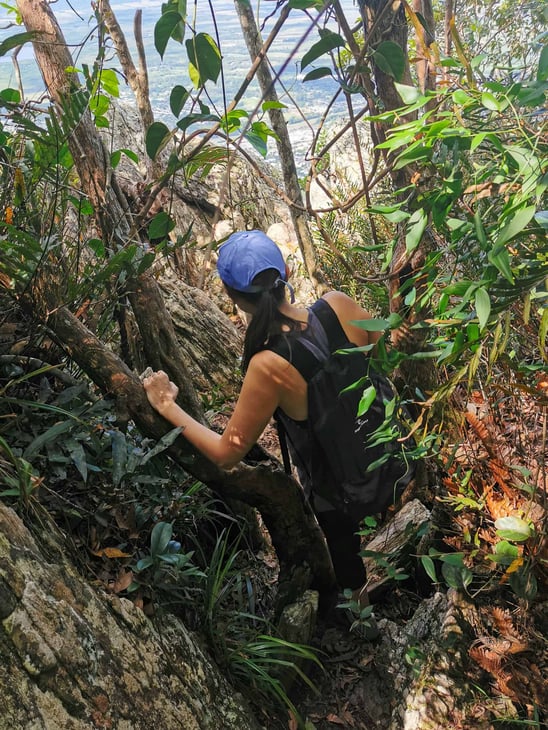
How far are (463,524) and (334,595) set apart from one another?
30.1 inches

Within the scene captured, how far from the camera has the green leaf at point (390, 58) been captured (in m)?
1.60

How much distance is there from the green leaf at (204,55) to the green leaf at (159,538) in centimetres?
150

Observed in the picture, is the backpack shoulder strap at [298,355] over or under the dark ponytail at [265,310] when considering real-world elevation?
under

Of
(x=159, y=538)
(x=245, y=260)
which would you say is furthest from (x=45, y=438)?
(x=245, y=260)

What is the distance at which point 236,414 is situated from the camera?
7.29ft

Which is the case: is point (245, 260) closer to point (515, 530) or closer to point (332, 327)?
point (332, 327)

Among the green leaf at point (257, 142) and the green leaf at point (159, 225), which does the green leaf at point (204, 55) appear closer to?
the green leaf at point (257, 142)

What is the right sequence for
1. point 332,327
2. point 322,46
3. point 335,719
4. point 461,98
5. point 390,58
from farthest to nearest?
1. point 335,719
2. point 332,327
3. point 390,58
4. point 322,46
5. point 461,98

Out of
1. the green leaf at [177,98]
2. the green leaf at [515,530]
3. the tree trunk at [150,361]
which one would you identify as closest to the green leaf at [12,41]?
the tree trunk at [150,361]

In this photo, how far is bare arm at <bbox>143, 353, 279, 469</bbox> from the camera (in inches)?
85.5

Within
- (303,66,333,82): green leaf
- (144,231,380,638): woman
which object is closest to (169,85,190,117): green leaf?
(303,66,333,82): green leaf

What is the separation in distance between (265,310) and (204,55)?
37.6 inches

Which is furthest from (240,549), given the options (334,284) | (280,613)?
(334,284)

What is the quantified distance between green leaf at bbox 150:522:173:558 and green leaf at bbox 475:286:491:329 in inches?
59.0
